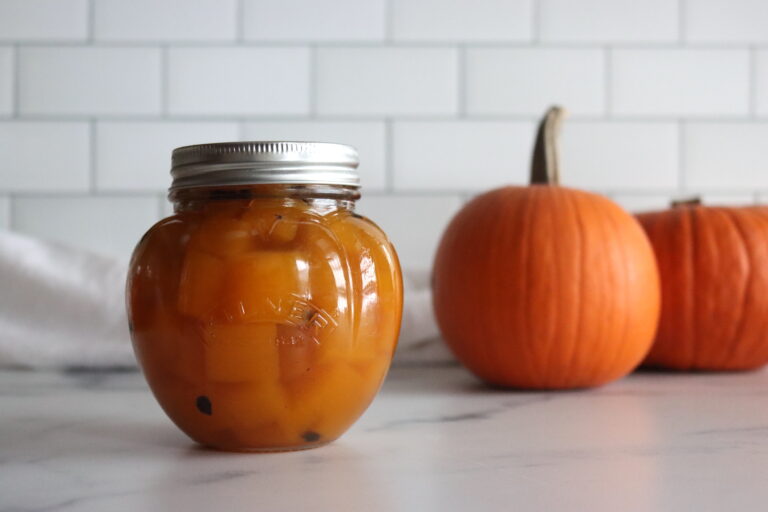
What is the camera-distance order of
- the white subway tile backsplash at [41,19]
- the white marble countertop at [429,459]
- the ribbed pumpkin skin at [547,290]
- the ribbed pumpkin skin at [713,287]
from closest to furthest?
the white marble countertop at [429,459] → the ribbed pumpkin skin at [547,290] → the ribbed pumpkin skin at [713,287] → the white subway tile backsplash at [41,19]

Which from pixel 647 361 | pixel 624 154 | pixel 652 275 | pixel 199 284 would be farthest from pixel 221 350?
pixel 624 154

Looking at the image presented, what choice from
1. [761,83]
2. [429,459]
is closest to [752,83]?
[761,83]

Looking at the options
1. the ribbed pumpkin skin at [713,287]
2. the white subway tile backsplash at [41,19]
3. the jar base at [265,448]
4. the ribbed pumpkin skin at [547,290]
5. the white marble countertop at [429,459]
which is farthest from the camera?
the white subway tile backsplash at [41,19]

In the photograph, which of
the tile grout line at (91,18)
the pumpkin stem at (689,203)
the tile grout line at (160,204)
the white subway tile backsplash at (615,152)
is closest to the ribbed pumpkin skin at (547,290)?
the pumpkin stem at (689,203)

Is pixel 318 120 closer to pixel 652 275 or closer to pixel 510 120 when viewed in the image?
pixel 510 120

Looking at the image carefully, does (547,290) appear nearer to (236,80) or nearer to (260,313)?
(260,313)

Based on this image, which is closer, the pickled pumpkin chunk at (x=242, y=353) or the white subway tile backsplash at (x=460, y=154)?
the pickled pumpkin chunk at (x=242, y=353)

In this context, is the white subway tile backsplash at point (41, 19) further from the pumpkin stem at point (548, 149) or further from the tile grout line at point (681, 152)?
the tile grout line at point (681, 152)
